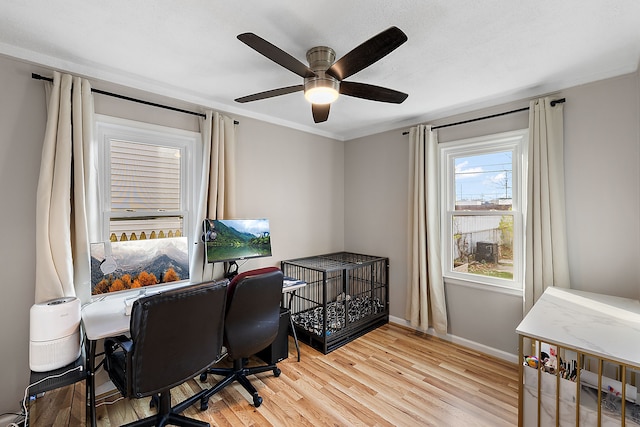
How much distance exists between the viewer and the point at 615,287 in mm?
2156

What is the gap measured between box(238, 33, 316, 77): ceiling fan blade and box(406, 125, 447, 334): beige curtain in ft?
Answer: 6.13

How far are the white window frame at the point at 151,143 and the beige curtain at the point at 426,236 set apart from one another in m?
2.33

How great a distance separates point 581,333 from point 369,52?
1806 mm

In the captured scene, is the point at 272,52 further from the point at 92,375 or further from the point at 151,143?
the point at 92,375

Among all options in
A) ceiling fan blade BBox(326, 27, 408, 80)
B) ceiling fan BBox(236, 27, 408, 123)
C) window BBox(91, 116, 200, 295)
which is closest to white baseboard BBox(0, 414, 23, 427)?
window BBox(91, 116, 200, 295)

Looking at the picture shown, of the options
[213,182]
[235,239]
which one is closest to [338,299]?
[235,239]

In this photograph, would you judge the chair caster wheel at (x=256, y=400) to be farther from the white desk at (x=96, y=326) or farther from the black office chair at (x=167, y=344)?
the white desk at (x=96, y=326)

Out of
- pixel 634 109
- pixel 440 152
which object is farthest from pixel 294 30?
pixel 634 109

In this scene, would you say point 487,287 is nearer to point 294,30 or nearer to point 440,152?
point 440,152

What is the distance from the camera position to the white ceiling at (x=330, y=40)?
150 cm

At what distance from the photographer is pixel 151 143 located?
250 cm

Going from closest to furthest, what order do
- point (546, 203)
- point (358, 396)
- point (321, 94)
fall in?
point (321, 94) → point (358, 396) → point (546, 203)

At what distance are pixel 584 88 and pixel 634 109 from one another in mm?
362

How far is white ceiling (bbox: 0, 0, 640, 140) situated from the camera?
1503 millimetres
